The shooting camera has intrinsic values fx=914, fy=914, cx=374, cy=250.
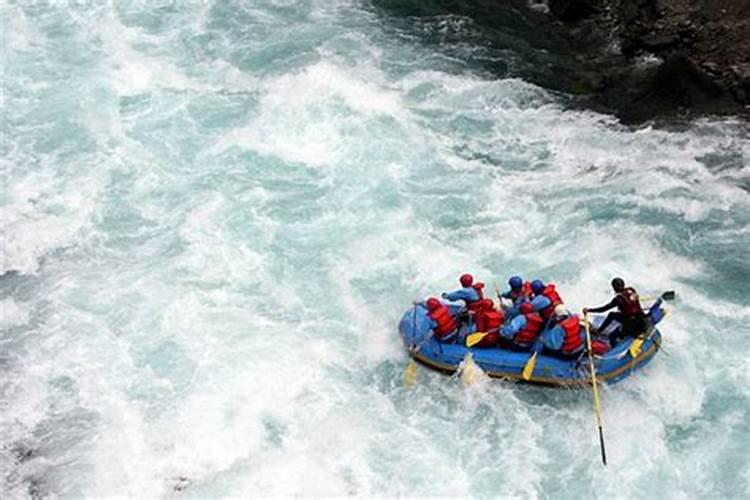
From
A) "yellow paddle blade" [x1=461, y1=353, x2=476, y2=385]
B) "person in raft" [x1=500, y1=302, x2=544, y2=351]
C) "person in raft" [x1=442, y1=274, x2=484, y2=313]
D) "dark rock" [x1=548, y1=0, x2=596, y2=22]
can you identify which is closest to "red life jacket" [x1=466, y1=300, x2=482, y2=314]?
"person in raft" [x1=442, y1=274, x2=484, y2=313]

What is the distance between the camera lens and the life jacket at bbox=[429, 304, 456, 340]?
11.6 m

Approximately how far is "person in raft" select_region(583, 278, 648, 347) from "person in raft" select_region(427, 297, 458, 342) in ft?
5.53

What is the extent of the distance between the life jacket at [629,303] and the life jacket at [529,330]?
102cm

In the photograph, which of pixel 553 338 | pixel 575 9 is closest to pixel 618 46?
pixel 575 9

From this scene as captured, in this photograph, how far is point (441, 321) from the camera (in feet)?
38.1

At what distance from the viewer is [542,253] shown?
13867 millimetres

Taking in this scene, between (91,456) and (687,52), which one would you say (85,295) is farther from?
(687,52)

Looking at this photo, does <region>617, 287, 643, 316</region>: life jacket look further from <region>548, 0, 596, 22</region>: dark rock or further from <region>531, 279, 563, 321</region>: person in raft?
<region>548, 0, 596, 22</region>: dark rock

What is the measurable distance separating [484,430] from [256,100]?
8.76 meters

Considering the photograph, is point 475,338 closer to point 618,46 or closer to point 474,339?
point 474,339

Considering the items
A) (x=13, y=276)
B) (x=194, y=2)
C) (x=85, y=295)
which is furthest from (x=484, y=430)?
(x=194, y=2)

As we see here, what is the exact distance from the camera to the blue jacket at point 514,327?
11398mm

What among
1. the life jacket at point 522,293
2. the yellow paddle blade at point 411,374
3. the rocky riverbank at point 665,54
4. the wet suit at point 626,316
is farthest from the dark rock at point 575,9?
the yellow paddle blade at point 411,374

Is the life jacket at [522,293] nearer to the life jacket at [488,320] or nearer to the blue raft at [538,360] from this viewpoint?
the life jacket at [488,320]
